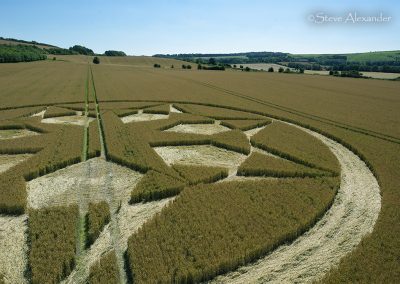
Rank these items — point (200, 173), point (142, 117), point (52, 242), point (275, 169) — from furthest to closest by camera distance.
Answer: point (142, 117), point (275, 169), point (200, 173), point (52, 242)

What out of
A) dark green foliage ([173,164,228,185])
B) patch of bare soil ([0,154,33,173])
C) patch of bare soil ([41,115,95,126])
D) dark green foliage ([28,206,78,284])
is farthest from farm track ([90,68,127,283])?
patch of bare soil ([41,115,95,126])

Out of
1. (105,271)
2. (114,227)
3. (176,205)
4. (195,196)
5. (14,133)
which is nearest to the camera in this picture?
(105,271)

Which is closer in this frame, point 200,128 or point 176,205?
point 176,205

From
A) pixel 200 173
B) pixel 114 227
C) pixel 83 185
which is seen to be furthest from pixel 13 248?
pixel 200 173

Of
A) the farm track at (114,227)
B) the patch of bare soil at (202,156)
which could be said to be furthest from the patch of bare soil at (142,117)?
the farm track at (114,227)

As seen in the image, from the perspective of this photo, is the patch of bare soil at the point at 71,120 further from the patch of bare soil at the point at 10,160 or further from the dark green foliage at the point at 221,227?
the dark green foliage at the point at 221,227

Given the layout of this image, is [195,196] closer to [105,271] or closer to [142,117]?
[105,271]

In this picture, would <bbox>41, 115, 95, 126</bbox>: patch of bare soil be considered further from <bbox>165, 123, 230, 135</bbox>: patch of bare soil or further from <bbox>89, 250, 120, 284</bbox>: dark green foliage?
<bbox>89, 250, 120, 284</bbox>: dark green foliage

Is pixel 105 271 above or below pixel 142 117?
below
